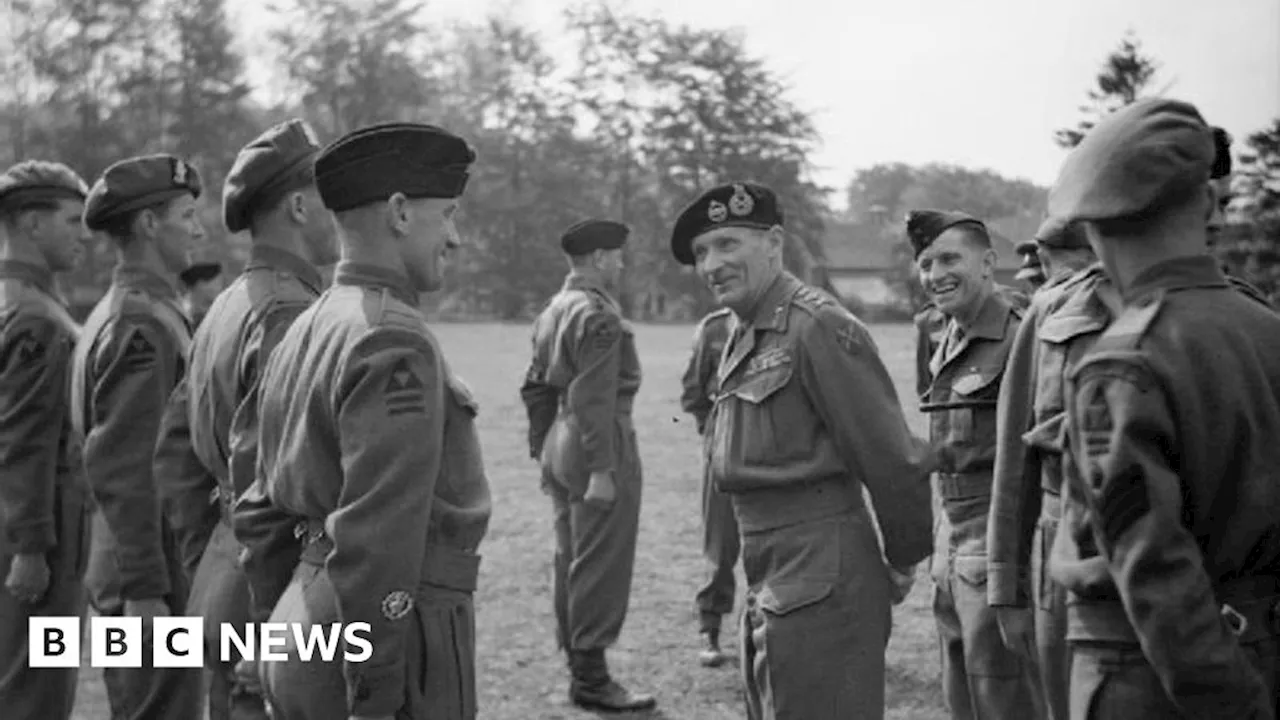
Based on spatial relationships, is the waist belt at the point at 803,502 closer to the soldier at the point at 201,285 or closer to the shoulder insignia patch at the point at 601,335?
the shoulder insignia patch at the point at 601,335

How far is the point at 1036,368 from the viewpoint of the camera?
12.5 ft

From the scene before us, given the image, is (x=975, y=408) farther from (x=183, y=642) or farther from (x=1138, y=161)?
(x=183, y=642)

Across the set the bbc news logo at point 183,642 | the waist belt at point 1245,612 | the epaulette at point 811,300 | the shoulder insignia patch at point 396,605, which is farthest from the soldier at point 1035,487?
the bbc news logo at point 183,642

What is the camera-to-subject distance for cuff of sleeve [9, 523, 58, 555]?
5820 millimetres

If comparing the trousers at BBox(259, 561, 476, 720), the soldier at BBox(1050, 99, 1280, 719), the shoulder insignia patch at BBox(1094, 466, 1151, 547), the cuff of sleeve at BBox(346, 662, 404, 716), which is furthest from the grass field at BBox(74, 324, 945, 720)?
the shoulder insignia patch at BBox(1094, 466, 1151, 547)

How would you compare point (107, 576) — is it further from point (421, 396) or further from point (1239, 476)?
point (1239, 476)

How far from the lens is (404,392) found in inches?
Answer: 129

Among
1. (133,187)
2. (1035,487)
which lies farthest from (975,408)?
(133,187)

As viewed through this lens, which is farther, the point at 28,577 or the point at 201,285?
the point at 201,285

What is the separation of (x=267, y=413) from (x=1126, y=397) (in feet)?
7.16

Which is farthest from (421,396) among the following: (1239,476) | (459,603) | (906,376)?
(906,376)

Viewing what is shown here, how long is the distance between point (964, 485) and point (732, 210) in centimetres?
161

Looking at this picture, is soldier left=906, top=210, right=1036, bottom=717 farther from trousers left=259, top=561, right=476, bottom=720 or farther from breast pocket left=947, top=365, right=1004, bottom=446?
trousers left=259, top=561, right=476, bottom=720

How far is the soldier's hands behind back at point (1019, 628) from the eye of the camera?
3848 millimetres
